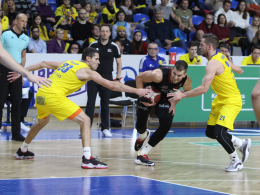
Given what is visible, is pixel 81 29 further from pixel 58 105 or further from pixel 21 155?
pixel 58 105

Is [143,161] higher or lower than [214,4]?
lower

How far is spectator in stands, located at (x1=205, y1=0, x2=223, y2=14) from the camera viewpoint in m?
17.5

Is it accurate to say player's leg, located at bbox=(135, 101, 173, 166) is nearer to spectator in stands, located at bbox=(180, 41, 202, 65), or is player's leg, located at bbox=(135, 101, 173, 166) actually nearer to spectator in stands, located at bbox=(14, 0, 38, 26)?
spectator in stands, located at bbox=(180, 41, 202, 65)

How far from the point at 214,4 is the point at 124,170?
1374 centimetres

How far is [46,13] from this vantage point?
13953 mm

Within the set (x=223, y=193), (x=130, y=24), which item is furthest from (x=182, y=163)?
(x=130, y=24)

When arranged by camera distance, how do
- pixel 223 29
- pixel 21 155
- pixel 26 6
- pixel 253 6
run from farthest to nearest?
pixel 253 6 < pixel 223 29 < pixel 26 6 < pixel 21 155

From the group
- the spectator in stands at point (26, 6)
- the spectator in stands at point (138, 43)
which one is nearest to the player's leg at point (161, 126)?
the spectator in stands at point (138, 43)

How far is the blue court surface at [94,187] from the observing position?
168 inches

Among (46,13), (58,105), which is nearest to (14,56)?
(58,105)

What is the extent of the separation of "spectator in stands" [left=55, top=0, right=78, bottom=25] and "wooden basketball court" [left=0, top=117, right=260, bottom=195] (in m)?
6.19

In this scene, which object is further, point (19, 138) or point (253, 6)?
point (253, 6)

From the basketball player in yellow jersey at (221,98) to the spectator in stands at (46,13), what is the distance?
8.94m

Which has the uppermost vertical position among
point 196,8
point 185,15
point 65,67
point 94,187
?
point 196,8
